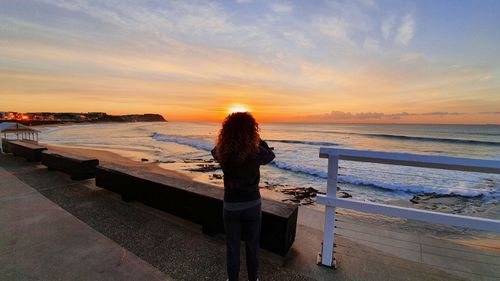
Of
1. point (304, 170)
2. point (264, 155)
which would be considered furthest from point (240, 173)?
point (304, 170)

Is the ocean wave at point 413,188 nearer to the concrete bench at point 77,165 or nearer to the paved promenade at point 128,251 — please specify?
the paved promenade at point 128,251

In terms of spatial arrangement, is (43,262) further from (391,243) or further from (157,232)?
(391,243)

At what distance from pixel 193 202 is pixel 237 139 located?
6.13 feet

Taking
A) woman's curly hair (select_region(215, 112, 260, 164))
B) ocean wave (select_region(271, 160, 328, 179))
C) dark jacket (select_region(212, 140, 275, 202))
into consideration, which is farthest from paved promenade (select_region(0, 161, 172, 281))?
ocean wave (select_region(271, 160, 328, 179))

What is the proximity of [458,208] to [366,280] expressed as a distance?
26.3 ft

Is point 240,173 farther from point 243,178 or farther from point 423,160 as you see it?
point 423,160

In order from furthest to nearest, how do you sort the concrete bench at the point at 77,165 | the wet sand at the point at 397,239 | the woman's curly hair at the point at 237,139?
the concrete bench at the point at 77,165
the wet sand at the point at 397,239
the woman's curly hair at the point at 237,139

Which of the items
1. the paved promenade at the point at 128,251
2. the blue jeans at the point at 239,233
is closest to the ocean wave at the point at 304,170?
the paved promenade at the point at 128,251

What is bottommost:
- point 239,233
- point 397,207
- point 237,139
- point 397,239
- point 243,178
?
point 397,239

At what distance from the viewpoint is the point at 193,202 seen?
3.48 m

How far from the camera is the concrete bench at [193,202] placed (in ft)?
9.37

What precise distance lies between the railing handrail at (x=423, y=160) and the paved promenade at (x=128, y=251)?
4.53 ft

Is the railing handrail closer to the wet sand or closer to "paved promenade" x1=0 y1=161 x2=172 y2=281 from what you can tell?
the wet sand

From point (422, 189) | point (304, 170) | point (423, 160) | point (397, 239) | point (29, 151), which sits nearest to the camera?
point (423, 160)
